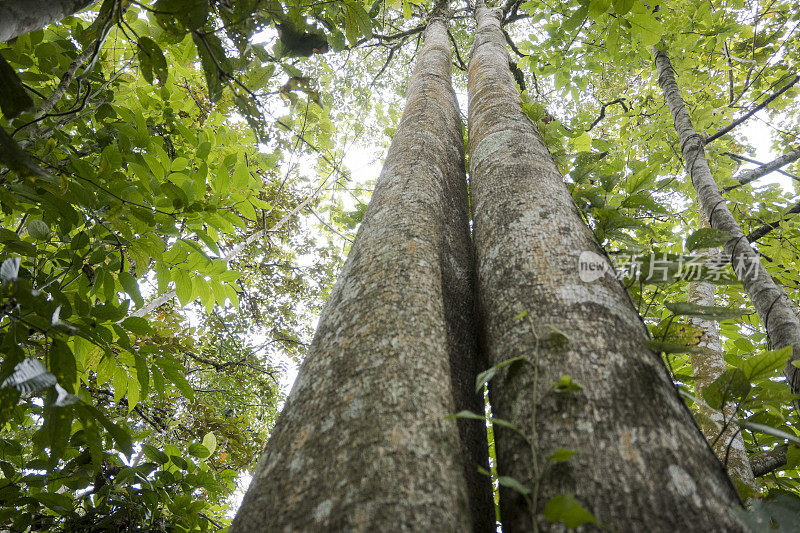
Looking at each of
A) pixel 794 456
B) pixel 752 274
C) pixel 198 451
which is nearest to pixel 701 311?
pixel 794 456

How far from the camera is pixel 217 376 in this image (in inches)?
190

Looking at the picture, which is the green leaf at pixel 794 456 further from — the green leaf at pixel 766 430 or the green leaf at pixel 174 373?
the green leaf at pixel 174 373

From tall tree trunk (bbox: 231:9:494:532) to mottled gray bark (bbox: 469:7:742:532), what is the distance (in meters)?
0.11

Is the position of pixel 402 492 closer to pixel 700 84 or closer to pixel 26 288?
pixel 26 288

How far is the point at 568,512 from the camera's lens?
59cm

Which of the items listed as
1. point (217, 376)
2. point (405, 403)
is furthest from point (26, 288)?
point (217, 376)

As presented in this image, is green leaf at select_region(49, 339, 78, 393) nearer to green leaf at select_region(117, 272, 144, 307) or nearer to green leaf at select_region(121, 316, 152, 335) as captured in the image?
green leaf at select_region(121, 316, 152, 335)

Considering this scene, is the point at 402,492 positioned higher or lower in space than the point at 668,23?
lower

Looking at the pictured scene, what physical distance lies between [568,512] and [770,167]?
367 cm

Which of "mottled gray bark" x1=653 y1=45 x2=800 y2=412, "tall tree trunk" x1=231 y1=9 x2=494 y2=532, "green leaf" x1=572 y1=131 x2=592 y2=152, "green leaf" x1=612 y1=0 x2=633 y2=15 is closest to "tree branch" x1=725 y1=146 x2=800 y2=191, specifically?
"mottled gray bark" x1=653 y1=45 x2=800 y2=412

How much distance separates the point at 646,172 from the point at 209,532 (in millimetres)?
2823

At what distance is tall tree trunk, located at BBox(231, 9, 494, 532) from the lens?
0.70m

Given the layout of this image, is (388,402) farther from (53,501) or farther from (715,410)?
(53,501)

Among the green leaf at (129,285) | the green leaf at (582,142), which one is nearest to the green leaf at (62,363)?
the green leaf at (129,285)
